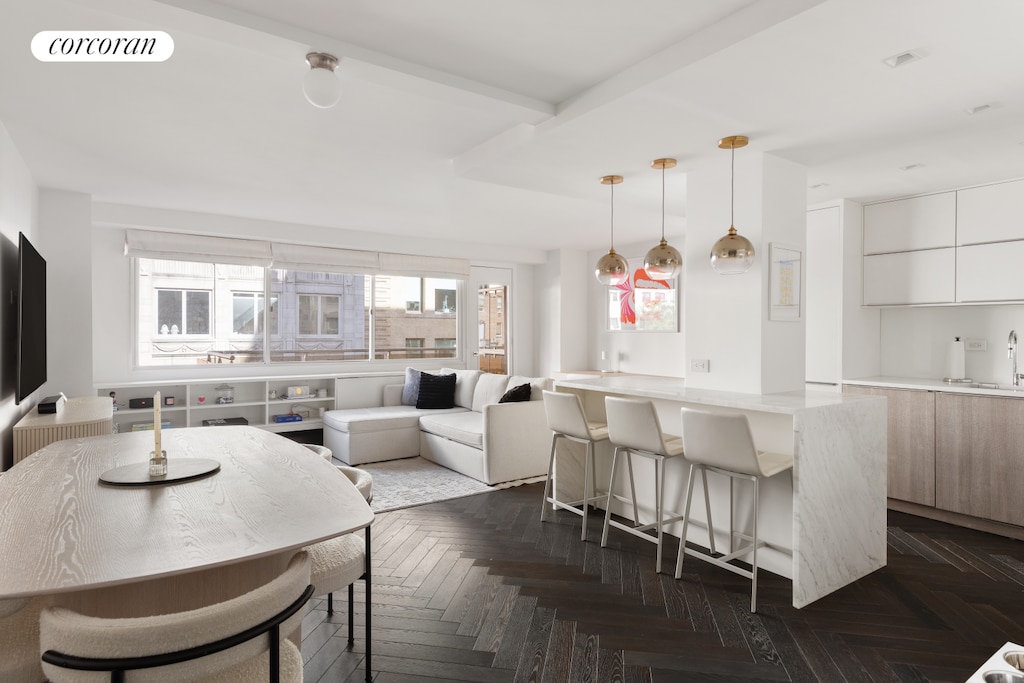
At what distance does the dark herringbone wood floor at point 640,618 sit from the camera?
91.0 inches

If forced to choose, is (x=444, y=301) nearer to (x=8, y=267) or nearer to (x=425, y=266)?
(x=425, y=266)

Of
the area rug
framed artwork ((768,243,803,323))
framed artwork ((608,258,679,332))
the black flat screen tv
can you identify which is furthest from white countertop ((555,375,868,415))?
the black flat screen tv

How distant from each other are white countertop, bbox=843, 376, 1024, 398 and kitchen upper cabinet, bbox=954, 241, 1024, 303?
2.07 feet

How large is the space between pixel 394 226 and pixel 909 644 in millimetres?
5713

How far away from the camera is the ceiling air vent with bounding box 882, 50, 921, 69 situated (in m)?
2.20

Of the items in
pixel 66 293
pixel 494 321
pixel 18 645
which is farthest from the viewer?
pixel 494 321

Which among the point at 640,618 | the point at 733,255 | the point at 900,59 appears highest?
the point at 900,59

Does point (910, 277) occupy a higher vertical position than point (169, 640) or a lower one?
higher

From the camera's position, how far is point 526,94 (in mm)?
2918

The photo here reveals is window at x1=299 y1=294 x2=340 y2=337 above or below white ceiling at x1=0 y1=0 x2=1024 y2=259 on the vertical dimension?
below

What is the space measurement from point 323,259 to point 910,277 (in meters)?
5.74

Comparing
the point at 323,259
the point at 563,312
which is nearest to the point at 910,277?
the point at 563,312

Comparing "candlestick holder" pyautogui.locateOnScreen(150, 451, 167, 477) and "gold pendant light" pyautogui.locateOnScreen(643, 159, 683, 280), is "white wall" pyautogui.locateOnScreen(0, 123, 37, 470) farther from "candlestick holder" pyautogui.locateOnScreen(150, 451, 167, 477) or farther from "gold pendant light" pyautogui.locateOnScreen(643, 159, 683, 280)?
"gold pendant light" pyautogui.locateOnScreen(643, 159, 683, 280)

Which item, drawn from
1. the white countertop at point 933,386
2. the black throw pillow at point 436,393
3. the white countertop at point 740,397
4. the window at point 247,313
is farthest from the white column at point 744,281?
the window at point 247,313
